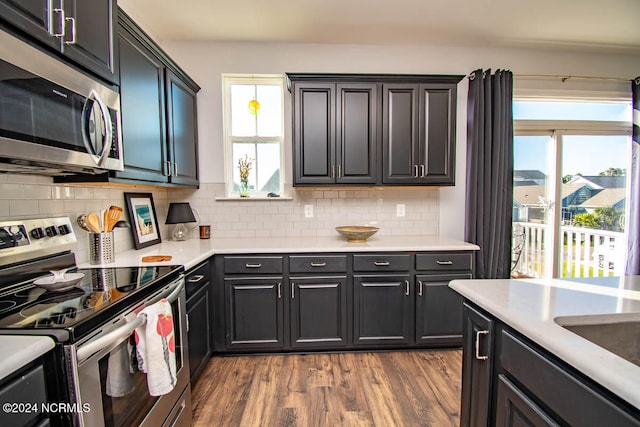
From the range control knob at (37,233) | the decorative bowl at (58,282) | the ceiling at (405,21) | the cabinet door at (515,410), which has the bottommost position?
the cabinet door at (515,410)

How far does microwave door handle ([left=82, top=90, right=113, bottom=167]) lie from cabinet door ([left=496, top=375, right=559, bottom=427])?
187cm

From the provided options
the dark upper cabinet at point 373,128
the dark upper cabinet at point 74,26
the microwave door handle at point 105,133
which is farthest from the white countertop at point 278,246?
the dark upper cabinet at point 74,26

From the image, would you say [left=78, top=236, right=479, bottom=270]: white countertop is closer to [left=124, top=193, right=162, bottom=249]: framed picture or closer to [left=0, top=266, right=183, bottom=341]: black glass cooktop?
[left=124, top=193, right=162, bottom=249]: framed picture

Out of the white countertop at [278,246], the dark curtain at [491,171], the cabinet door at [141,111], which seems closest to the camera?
the cabinet door at [141,111]

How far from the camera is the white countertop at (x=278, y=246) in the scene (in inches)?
80.4

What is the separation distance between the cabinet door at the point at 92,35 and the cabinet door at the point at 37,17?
0.04 m

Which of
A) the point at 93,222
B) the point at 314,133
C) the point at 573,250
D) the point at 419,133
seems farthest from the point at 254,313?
the point at 573,250

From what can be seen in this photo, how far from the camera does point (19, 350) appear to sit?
2.34ft

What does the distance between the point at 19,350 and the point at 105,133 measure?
3.13 ft

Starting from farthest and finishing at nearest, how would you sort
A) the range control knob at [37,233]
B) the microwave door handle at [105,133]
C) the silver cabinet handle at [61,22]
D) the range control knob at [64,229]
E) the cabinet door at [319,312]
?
the cabinet door at [319,312] → the range control knob at [64,229] → the range control knob at [37,233] → the microwave door handle at [105,133] → the silver cabinet handle at [61,22]

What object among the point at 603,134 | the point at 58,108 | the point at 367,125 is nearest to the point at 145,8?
the point at 58,108

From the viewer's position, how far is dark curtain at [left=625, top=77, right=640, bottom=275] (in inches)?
115

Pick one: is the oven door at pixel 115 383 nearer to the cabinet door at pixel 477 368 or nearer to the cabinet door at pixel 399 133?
the cabinet door at pixel 477 368

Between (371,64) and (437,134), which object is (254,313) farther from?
(371,64)
